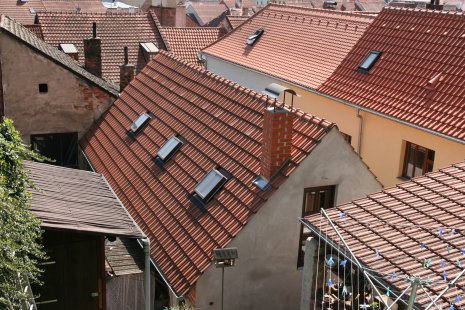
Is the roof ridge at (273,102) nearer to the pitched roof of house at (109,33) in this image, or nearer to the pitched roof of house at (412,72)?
the pitched roof of house at (412,72)

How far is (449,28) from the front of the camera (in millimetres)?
16984

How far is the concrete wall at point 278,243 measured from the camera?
10.5 metres

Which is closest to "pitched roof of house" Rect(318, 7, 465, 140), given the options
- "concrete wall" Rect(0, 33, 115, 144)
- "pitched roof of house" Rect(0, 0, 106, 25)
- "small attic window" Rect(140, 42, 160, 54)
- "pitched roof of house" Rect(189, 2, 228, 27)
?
"concrete wall" Rect(0, 33, 115, 144)

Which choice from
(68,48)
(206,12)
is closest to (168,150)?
(68,48)

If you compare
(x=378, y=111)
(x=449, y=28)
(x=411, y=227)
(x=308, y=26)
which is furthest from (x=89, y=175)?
(x=308, y=26)

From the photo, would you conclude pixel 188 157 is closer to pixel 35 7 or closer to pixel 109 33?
pixel 109 33

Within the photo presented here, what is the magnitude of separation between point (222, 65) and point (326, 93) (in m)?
8.48

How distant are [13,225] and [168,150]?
729 centimetres

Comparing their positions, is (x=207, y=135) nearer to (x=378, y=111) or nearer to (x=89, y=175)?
(x=89, y=175)

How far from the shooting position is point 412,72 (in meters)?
16.9

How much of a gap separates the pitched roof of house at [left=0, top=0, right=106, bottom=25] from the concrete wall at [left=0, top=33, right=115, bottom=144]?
3120 centimetres

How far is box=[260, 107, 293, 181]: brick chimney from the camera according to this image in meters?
10.7

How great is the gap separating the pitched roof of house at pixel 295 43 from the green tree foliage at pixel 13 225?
13417mm

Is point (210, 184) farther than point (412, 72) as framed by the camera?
No
